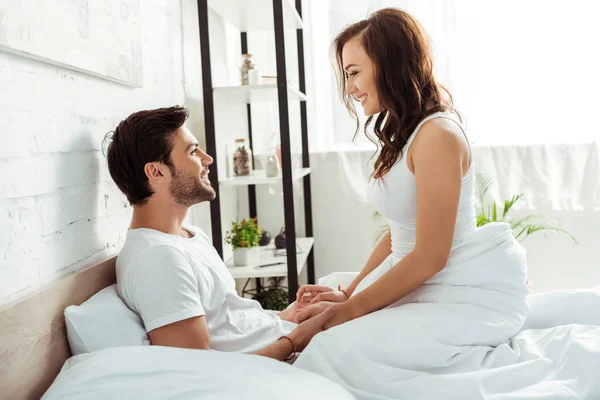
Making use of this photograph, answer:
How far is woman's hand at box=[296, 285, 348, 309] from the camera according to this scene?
72.6 inches

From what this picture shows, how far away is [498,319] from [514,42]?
85.0 inches

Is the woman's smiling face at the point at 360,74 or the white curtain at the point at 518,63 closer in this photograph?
the woman's smiling face at the point at 360,74

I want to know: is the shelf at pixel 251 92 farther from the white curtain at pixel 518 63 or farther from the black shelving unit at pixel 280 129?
the white curtain at pixel 518 63

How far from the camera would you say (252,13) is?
2.79 m

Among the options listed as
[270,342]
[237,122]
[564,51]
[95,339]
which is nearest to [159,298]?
[95,339]

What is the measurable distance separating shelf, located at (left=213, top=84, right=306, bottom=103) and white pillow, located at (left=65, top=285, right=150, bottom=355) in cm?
128

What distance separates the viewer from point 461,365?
1377 mm

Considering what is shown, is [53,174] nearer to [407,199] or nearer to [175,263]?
[175,263]

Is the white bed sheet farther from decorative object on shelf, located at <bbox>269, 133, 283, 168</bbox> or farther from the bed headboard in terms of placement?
decorative object on shelf, located at <bbox>269, 133, 283, 168</bbox>

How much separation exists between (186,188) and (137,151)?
168mm

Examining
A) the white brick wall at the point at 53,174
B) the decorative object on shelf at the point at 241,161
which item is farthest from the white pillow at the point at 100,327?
the decorative object on shelf at the point at 241,161

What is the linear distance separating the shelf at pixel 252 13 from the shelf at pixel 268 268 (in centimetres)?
110

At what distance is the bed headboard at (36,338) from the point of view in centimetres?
113

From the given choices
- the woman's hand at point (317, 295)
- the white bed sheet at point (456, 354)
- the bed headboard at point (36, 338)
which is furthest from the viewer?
the woman's hand at point (317, 295)
